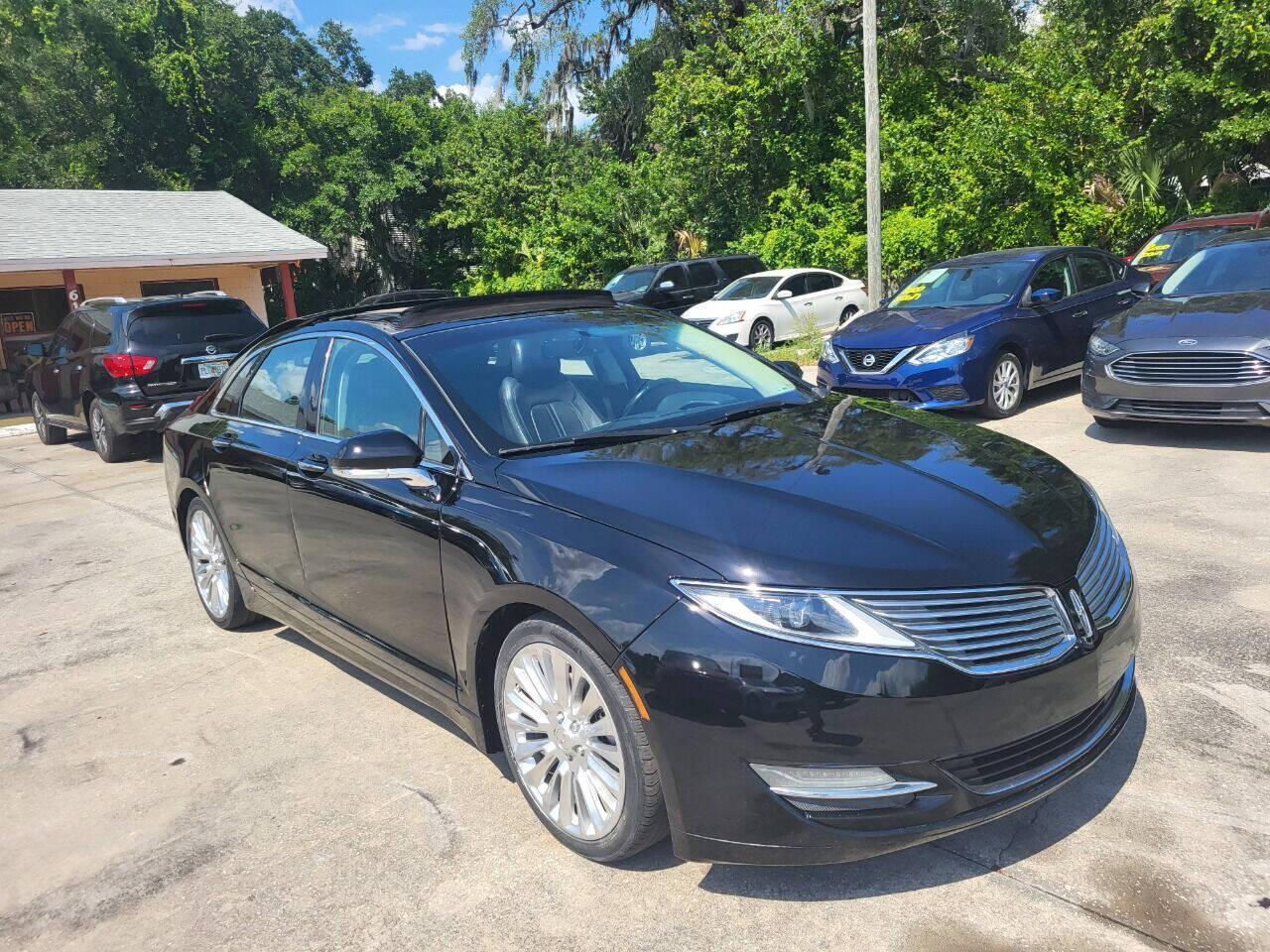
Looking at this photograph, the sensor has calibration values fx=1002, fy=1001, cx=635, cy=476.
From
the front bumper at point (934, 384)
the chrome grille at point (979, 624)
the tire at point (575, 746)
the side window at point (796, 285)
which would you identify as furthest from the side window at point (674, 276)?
the chrome grille at point (979, 624)

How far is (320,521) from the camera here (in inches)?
157

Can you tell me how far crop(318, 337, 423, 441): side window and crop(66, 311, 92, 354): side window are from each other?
935 cm

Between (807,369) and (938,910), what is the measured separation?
477 inches

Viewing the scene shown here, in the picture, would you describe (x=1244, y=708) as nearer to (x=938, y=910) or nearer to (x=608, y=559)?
(x=938, y=910)

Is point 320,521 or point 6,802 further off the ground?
point 320,521

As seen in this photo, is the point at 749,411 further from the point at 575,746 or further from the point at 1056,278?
the point at 1056,278

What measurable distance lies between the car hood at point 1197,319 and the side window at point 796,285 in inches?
376

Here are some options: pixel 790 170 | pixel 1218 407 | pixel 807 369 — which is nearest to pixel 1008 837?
pixel 1218 407

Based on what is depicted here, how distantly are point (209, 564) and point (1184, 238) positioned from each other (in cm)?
1244

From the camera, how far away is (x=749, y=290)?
17.8 metres

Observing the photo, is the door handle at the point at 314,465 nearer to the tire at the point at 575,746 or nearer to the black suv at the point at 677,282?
the tire at the point at 575,746

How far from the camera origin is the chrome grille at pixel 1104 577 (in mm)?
2812

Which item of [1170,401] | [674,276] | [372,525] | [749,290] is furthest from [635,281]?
[372,525]

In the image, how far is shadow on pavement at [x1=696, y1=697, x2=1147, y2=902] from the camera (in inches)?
109
